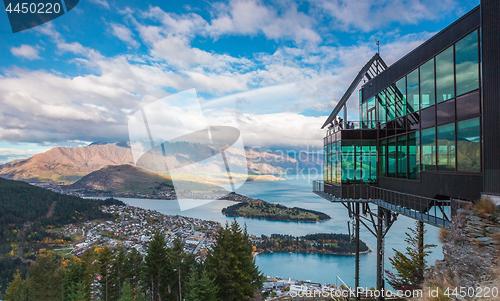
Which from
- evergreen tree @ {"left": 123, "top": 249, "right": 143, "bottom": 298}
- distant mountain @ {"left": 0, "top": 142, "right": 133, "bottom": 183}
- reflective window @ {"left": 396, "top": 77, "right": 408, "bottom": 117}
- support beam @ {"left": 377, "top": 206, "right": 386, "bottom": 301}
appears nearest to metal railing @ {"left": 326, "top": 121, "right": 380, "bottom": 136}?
reflective window @ {"left": 396, "top": 77, "right": 408, "bottom": 117}

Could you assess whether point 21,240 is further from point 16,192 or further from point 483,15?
point 483,15

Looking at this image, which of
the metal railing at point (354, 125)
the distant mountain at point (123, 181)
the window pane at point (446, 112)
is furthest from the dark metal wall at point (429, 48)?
the distant mountain at point (123, 181)

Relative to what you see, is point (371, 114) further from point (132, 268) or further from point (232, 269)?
point (132, 268)

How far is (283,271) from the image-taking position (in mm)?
32312

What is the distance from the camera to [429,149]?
23.9 feet

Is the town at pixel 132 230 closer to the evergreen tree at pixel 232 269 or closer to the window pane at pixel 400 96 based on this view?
the evergreen tree at pixel 232 269

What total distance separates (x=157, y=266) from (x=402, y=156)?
13.4 metres

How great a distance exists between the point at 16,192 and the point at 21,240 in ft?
85.7

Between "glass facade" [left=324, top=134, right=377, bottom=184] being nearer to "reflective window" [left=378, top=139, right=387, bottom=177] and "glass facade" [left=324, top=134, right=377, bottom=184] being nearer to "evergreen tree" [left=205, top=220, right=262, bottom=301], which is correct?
"reflective window" [left=378, top=139, right=387, bottom=177]

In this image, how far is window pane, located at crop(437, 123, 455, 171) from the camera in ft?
20.7

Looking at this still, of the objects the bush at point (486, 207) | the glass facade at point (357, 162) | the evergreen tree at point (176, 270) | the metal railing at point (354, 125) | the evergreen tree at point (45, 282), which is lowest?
the evergreen tree at point (45, 282)

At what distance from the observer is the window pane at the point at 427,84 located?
7.23 m

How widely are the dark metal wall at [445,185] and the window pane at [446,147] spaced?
0.26m

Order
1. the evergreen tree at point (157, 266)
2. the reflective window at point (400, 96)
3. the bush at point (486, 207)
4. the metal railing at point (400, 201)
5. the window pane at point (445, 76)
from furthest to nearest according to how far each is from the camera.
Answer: the evergreen tree at point (157, 266)
the reflective window at point (400, 96)
the window pane at point (445, 76)
the metal railing at point (400, 201)
the bush at point (486, 207)
